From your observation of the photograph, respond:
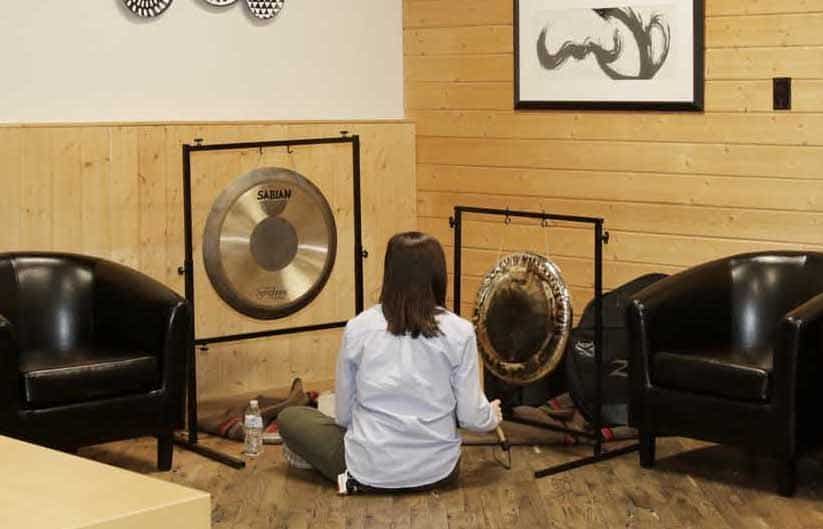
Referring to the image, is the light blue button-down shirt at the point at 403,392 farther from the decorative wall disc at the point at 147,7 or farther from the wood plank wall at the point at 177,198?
the decorative wall disc at the point at 147,7

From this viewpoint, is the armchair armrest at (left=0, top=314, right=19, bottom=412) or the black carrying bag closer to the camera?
the armchair armrest at (left=0, top=314, right=19, bottom=412)

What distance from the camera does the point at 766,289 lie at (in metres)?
5.27

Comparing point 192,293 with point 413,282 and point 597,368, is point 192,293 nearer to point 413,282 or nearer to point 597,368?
point 413,282

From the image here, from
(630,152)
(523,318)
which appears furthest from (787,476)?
(630,152)

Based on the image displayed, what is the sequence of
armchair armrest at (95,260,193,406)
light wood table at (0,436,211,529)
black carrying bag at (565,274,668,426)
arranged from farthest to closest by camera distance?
black carrying bag at (565,274,668,426) < armchair armrest at (95,260,193,406) < light wood table at (0,436,211,529)

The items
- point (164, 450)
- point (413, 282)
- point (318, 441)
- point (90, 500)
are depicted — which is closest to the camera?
point (90, 500)

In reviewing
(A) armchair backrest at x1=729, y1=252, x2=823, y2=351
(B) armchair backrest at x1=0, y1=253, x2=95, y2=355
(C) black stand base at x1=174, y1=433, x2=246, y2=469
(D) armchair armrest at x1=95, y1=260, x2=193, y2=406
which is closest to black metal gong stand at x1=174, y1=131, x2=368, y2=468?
(C) black stand base at x1=174, y1=433, x2=246, y2=469

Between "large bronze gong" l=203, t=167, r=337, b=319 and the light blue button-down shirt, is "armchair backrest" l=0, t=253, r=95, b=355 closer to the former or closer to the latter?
"large bronze gong" l=203, t=167, r=337, b=319

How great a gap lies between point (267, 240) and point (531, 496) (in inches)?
65.3

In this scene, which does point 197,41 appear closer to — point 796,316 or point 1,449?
point 796,316

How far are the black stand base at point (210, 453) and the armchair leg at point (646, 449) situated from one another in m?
1.37

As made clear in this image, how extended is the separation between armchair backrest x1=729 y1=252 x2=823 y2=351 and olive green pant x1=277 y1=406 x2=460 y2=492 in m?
1.21

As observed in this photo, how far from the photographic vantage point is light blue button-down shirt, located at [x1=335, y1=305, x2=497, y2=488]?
461cm

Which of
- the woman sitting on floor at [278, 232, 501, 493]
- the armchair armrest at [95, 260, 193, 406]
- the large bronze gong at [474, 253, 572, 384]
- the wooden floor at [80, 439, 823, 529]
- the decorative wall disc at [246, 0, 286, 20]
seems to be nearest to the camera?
the wooden floor at [80, 439, 823, 529]
